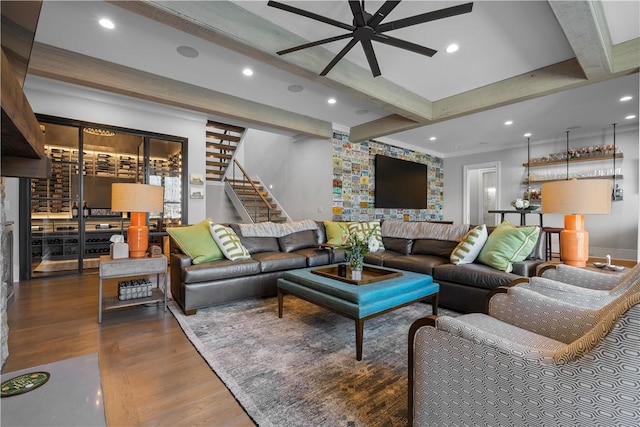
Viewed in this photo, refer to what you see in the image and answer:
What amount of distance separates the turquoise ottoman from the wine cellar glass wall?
374 cm

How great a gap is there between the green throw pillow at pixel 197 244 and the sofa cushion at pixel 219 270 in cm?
9

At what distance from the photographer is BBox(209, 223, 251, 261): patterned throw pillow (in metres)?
3.36

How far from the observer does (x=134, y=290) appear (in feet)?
9.57

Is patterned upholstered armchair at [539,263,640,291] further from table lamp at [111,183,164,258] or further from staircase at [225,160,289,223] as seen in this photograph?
staircase at [225,160,289,223]

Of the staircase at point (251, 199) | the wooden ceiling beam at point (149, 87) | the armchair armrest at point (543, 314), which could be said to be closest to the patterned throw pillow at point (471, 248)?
the armchair armrest at point (543, 314)

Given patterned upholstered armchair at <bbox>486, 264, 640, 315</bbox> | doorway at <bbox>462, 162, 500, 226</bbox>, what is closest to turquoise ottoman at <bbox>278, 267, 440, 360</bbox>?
patterned upholstered armchair at <bbox>486, 264, 640, 315</bbox>

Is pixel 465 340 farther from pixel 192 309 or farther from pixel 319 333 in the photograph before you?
pixel 192 309

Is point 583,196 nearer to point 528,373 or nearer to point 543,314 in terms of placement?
point 543,314

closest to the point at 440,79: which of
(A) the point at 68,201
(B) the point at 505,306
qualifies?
(B) the point at 505,306

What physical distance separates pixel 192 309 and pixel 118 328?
0.62 metres

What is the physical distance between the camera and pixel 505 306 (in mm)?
1657

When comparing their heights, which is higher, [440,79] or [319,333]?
[440,79]

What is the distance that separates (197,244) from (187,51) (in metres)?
2.22

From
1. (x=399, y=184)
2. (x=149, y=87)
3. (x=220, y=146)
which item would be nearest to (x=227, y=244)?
(x=149, y=87)
